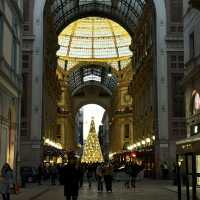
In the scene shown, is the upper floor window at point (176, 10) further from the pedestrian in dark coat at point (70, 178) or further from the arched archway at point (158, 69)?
the pedestrian in dark coat at point (70, 178)

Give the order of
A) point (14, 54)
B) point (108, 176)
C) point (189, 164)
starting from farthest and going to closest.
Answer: point (14, 54), point (108, 176), point (189, 164)

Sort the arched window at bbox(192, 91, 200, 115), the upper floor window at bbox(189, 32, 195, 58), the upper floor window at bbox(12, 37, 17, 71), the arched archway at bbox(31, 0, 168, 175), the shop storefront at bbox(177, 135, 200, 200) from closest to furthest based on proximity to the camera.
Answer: the shop storefront at bbox(177, 135, 200, 200) → the upper floor window at bbox(12, 37, 17, 71) → the arched window at bbox(192, 91, 200, 115) → the upper floor window at bbox(189, 32, 195, 58) → the arched archway at bbox(31, 0, 168, 175)

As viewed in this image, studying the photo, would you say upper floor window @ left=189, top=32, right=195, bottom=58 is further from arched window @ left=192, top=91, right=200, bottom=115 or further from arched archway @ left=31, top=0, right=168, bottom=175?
arched archway @ left=31, top=0, right=168, bottom=175

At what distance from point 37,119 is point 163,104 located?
11.6 m

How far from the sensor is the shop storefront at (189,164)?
44.3 feet

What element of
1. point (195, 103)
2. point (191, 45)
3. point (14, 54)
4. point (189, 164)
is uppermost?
point (191, 45)

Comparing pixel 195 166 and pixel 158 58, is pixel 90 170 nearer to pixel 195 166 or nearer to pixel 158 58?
pixel 158 58

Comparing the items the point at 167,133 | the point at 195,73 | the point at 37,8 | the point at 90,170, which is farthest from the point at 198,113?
the point at 37,8

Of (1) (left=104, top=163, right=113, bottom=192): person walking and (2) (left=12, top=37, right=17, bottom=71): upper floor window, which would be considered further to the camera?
(2) (left=12, top=37, right=17, bottom=71): upper floor window

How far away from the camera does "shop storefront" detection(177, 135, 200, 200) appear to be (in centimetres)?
1349

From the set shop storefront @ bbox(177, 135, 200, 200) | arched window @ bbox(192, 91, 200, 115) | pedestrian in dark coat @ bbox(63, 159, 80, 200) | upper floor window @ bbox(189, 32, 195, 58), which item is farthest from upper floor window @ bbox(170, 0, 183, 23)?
shop storefront @ bbox(177, 135, 200, 200)

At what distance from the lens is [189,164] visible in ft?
48.0

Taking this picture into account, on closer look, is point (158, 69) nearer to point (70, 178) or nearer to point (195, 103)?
point (195, 103)

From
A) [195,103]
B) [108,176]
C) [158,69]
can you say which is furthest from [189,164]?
[158,69]
